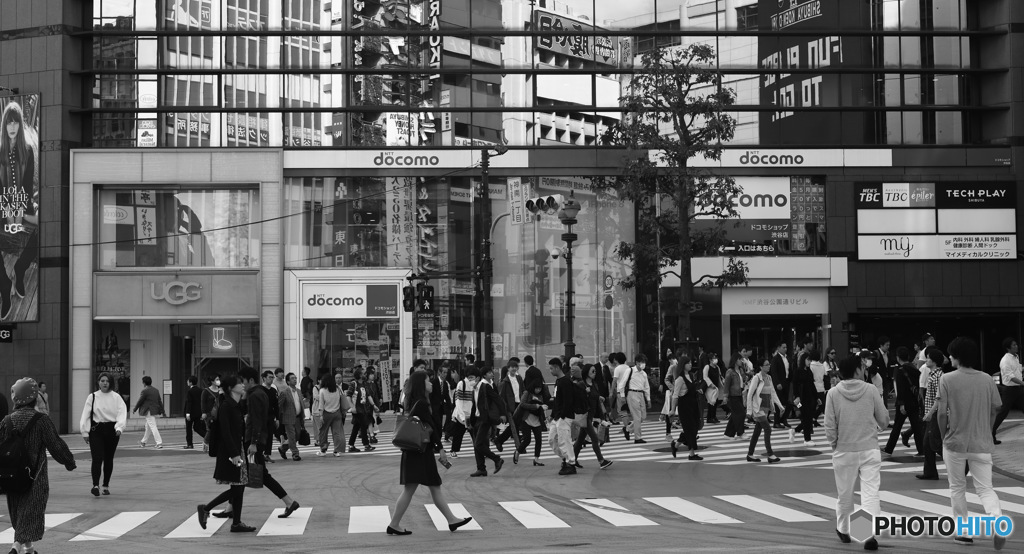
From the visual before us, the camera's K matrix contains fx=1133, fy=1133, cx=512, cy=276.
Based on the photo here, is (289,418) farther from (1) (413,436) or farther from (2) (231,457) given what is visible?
(1) (413,436)

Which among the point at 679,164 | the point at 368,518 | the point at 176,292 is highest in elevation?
the point at 679,164

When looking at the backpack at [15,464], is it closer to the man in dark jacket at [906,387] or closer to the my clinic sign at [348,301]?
the man in dark jacket at [906,387]

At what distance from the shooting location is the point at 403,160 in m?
36.6

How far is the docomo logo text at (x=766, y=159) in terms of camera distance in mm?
36938

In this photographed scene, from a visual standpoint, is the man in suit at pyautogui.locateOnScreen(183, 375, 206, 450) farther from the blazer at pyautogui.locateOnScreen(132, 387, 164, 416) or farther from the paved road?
the paved road

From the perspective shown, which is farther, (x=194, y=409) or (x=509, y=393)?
(x=194, y=409)

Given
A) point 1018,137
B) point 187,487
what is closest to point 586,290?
point 1018,137

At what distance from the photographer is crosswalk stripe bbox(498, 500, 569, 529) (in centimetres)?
1232

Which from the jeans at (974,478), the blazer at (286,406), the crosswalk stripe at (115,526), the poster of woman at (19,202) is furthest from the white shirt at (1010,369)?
the poster of woman at (19,202)

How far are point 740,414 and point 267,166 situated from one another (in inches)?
818

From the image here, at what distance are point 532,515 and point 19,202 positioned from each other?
1105 inches

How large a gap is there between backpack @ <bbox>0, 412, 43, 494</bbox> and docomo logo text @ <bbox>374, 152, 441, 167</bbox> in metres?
27.1

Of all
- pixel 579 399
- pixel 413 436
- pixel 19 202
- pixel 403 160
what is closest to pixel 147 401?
pixel 19 202

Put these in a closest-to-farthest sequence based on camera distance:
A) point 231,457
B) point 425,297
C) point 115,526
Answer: point 231,457 → point 115,526 → point 425,297
